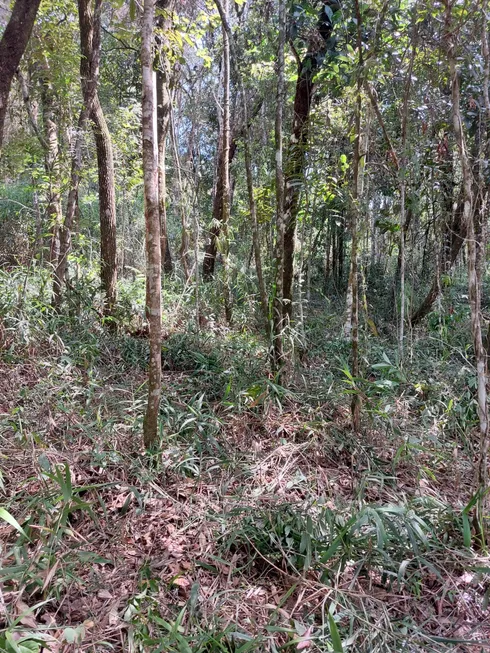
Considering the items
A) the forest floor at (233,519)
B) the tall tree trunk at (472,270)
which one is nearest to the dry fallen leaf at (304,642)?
the forest floor at (233,519)

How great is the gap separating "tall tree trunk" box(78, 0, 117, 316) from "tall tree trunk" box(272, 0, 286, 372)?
215 cm

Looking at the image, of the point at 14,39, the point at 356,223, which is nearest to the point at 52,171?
the point at 14,39

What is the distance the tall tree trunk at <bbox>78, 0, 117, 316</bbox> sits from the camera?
484 centimetres

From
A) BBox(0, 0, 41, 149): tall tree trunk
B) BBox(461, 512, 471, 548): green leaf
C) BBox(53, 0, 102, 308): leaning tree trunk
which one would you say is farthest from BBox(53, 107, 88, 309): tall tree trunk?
BBox(461, 512, 471, 548): green leaf

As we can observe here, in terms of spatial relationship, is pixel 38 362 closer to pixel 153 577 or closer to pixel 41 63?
pixel 153 577

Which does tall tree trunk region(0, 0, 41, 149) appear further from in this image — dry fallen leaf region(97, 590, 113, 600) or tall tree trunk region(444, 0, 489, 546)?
dry fallen leaf region(97, 590, 113, 600)

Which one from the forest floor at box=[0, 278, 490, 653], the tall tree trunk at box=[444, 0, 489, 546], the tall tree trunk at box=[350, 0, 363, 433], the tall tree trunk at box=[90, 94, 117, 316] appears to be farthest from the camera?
the tall tree trunk at box=[90, 94, 117, 316]

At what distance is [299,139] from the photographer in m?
4.45

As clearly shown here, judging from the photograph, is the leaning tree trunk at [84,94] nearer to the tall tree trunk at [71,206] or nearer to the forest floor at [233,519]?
the tall tree trunk at [71,206]

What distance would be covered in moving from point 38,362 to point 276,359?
2.07 m

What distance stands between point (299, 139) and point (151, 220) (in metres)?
2.33

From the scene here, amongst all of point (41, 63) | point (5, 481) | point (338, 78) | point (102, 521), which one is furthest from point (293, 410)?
point (41, 63)

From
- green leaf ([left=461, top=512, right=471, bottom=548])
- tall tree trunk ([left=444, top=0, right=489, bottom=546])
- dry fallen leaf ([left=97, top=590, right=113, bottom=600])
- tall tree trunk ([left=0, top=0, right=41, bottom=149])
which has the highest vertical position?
tall tree trunk ([left=0, top=0, right=41, bottom=149])

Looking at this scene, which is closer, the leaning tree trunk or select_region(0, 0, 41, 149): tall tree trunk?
select_region(0, 0, 41, 149): tall tree trunk
